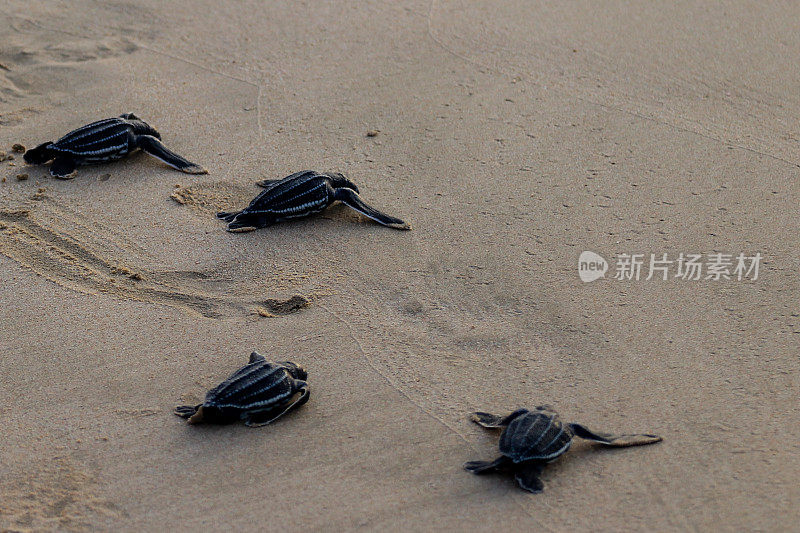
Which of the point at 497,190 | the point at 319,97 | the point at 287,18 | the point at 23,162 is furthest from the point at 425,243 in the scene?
the point at 287,18

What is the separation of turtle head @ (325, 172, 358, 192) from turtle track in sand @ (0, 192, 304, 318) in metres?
0.73

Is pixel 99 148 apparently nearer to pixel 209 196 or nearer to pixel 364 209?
pixel 209 196

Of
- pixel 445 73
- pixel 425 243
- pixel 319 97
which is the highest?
pixel 445 73

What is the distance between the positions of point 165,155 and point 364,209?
1127 mm

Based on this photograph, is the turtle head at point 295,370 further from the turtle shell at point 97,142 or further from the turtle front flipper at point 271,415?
the turtle shell at point 97,142

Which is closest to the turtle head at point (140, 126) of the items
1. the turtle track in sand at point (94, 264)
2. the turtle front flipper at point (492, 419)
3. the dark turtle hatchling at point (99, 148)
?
the dark turtle hatchling at point (99, 148)

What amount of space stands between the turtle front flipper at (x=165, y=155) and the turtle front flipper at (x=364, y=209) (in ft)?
2.57

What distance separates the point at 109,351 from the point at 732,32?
4217mm

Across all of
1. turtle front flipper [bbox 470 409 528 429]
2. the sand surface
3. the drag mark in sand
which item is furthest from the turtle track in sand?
turtle front flipper [bbox 470 409 528 429]

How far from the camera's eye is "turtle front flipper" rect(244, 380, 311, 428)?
2492mm

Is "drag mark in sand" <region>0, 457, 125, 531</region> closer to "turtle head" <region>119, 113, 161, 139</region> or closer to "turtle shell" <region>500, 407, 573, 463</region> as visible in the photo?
"turtle shell" <region>500, 407, 573, 463</region>

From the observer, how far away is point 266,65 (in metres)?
4.95

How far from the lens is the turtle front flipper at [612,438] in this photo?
2.37m

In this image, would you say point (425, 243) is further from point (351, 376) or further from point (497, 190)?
point (351, 376)
